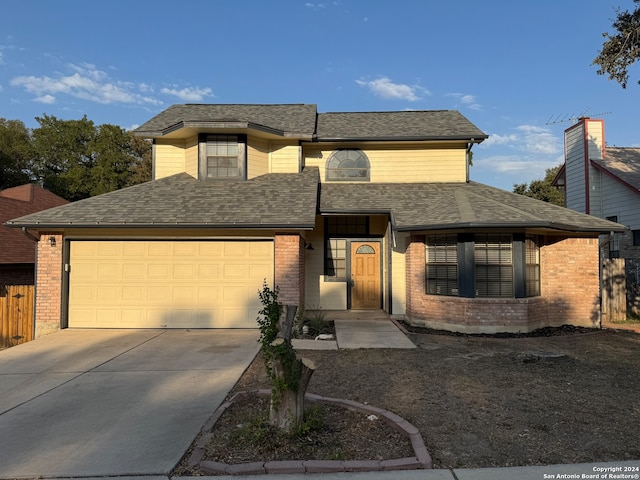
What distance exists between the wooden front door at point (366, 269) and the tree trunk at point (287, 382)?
860cm

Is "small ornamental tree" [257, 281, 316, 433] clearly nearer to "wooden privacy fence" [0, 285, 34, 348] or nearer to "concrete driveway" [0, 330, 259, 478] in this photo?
"concrete driveway" [0, 330, 259, 478]

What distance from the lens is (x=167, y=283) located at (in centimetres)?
984

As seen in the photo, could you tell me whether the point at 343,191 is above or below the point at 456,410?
above

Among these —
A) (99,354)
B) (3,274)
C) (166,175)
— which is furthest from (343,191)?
(3,274)

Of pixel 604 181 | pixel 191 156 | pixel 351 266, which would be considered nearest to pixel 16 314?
pixel 191 156

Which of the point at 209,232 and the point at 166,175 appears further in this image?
the point at 166,175

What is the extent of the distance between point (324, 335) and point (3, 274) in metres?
13.4

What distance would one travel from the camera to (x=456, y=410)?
4637 mm

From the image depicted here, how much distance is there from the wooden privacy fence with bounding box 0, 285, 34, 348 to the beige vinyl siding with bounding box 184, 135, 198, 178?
531 centimetres

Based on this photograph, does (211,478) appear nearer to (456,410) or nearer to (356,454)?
(356,454)

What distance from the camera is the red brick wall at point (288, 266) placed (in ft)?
31.6

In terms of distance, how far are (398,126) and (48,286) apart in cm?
1133

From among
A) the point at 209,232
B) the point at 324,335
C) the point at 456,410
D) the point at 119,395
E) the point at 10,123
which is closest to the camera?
the point at 456,410

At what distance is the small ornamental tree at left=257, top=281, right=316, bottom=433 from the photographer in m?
3.71
